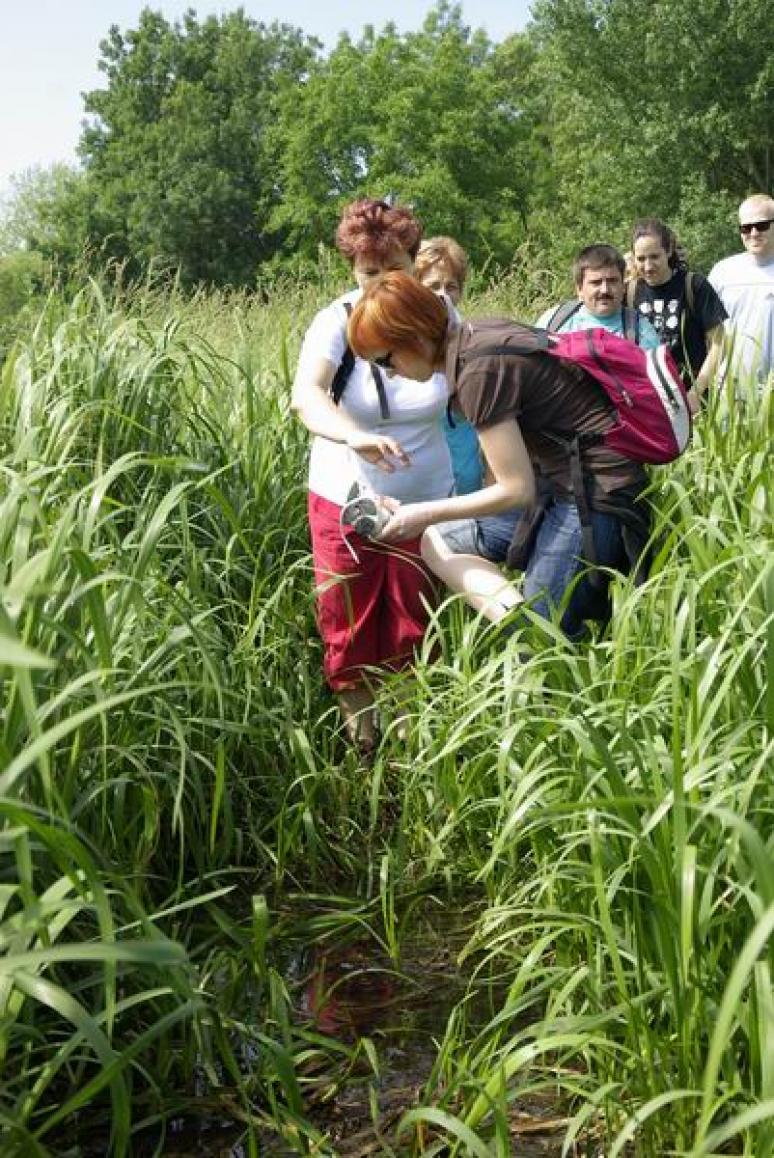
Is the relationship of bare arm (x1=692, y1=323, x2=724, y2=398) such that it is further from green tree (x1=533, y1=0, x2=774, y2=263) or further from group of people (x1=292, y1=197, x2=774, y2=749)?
green tree (x1=533, y1=0, x2=774, y2=263)

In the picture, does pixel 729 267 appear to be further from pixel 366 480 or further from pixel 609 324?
pixel 366 480

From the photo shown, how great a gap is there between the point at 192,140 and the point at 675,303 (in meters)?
47.6

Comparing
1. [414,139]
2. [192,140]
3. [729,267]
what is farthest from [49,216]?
[729,267]

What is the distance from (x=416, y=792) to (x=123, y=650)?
0.92 metres

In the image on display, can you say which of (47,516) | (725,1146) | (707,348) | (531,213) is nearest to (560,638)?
(725,1146)

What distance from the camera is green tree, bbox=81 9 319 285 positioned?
47.9 meters

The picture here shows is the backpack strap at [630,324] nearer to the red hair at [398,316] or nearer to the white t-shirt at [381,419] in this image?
the white t-shirt at [381,419]

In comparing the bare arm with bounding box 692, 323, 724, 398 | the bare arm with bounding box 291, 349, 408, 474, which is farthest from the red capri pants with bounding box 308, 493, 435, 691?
the bare arm with bounding box 692, 323, 724, 398

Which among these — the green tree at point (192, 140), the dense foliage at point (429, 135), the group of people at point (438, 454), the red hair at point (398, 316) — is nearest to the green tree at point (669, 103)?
the dense foliage at point (429, 135)

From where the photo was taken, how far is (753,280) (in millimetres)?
5500

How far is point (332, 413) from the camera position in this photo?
3.59 meters

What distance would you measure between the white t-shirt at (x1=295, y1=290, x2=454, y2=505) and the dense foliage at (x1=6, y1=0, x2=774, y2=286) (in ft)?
62.4

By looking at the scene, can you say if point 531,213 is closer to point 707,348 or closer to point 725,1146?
point 707,348

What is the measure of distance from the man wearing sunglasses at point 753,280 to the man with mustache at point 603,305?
0.72 meters
